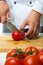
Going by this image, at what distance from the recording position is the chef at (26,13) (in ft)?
4.62

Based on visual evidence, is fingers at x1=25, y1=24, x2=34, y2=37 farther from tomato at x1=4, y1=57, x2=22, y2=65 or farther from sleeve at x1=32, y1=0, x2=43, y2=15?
tomato at x1=4, y1=57, x2=22, y2=65

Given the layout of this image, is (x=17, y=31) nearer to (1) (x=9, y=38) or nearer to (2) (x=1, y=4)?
(1) (x=9, y=38)

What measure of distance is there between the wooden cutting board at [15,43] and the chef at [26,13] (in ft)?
0.17

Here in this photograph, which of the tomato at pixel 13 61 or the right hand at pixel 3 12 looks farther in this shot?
the right hand at pixel 3 12

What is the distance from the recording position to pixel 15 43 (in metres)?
1.41

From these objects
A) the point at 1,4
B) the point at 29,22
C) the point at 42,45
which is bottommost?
the point at 42,45

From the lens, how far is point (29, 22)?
1441 millimetres

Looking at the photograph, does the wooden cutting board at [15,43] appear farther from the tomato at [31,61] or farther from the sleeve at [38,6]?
the tomato at [31,61]

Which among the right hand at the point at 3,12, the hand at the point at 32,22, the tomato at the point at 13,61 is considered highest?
the right hand at the point at 3,12

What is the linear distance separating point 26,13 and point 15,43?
303 millimetres

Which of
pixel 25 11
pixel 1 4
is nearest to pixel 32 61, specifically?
pixel 1 4

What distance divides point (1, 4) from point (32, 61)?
71cm

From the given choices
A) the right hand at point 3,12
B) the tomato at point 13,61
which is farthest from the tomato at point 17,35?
the tomato at point 13,61

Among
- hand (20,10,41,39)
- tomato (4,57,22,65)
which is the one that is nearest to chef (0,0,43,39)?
hand (20,10,41,39)
